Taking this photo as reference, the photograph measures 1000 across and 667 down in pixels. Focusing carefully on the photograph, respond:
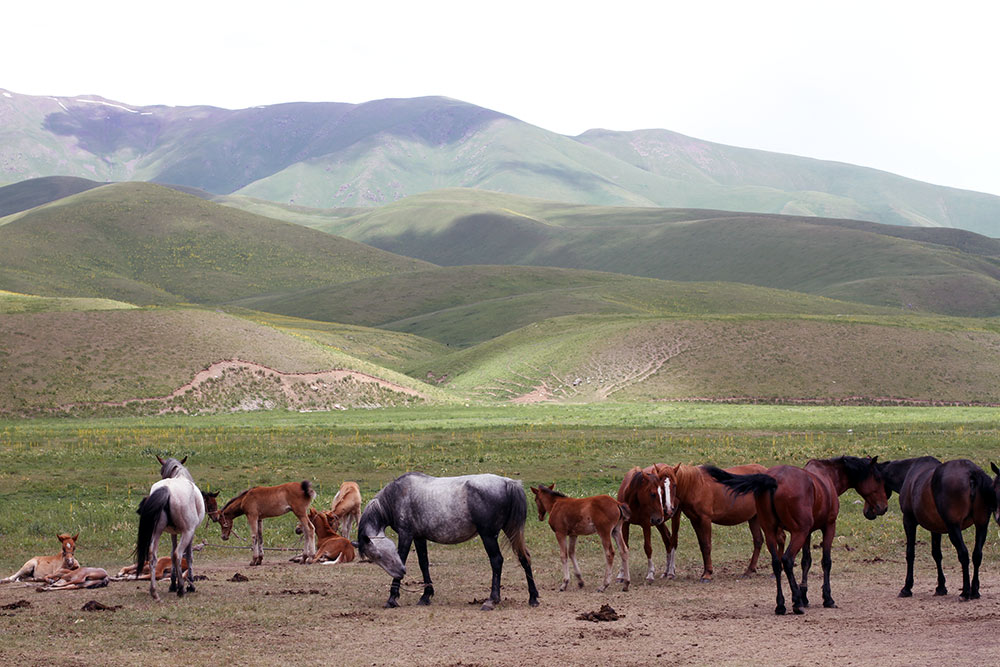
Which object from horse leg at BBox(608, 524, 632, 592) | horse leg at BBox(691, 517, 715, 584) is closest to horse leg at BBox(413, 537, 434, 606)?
horse leg at BBox(608, 524, 632, 592)

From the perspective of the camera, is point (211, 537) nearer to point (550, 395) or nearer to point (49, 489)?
point (49, 489)

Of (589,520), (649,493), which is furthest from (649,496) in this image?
(589,520)

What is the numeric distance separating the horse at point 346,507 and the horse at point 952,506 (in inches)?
493

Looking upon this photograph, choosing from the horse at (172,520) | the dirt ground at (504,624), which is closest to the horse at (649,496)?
the dirt ground at (504,624)

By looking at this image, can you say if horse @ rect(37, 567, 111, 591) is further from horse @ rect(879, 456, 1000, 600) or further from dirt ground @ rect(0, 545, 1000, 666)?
horse @ rect(879, 456, 1000, 600)

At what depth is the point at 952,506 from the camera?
16.6 m

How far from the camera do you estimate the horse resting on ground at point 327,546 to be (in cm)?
2159

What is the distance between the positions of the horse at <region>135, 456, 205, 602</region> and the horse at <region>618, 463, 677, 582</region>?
322 inches

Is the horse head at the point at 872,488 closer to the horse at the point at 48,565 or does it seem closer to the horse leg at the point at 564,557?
the horse leg at the point at 564,557

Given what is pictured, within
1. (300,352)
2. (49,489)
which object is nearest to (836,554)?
(49,489)

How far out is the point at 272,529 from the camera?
85.8 ft

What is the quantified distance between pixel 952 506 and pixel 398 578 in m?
9.88

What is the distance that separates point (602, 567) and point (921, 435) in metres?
33.2

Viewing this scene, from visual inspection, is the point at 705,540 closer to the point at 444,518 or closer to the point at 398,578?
the point at 444,518
